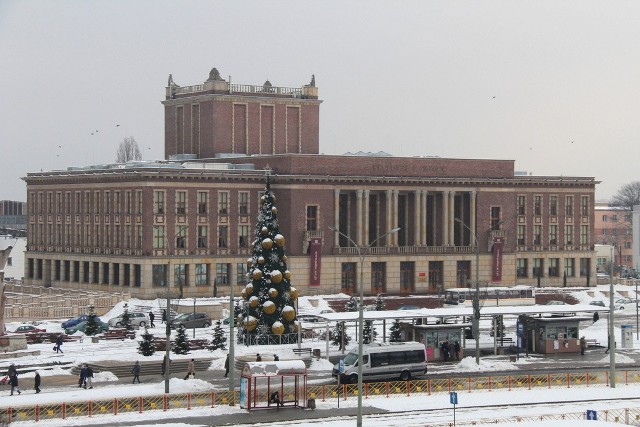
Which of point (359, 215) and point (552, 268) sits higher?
point (359, 215)

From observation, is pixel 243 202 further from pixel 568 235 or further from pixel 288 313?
pixel 288 313

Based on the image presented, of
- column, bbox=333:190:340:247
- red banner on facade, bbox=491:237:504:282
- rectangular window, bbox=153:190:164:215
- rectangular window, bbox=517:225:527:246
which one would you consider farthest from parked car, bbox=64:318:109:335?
rectangular window, bbox=517:225:527:246

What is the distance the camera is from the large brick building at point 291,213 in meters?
120

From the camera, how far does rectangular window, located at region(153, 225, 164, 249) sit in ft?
389

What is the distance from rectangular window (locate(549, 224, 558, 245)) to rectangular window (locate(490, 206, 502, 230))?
280 inches

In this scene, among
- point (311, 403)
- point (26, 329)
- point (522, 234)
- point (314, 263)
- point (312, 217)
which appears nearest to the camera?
point (311, 403)

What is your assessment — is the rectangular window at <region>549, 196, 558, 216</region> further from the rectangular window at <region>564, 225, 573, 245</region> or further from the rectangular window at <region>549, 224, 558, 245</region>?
the rectangular window at <region>564, 225, 573, 245</region>

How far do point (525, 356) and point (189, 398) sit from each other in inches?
1095

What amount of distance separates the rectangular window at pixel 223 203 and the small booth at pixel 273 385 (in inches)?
2362

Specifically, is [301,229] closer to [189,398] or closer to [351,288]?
[351,288]

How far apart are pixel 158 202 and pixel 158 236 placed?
2963 mm

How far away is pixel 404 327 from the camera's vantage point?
82.8 m

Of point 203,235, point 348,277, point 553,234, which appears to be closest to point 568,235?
point 553,234

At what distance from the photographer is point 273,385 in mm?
62969
